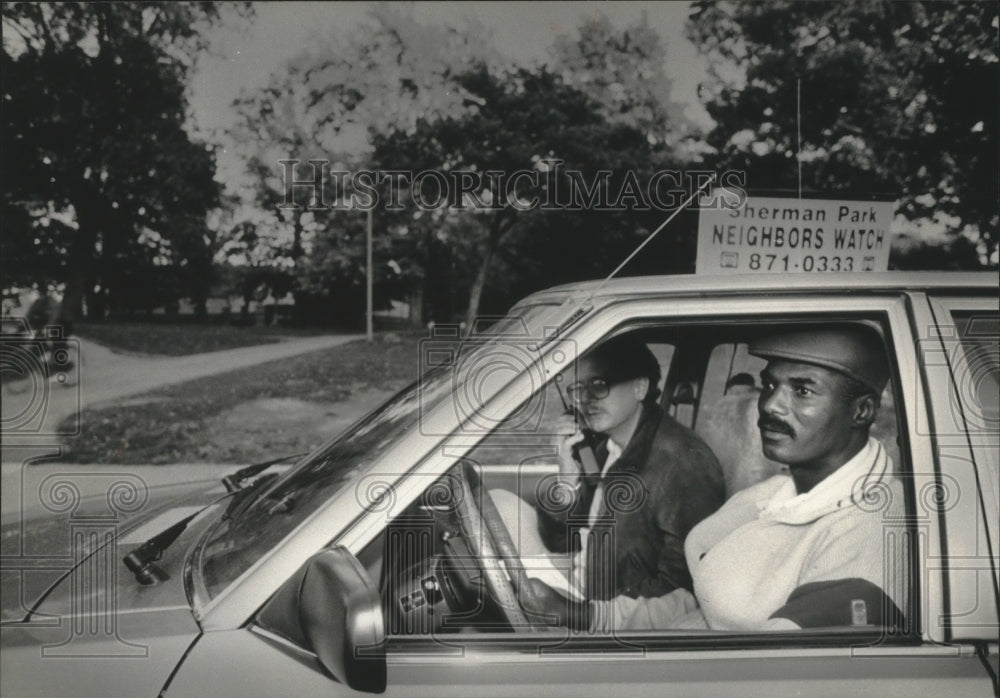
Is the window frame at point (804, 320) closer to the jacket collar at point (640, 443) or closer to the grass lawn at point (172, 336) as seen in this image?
the jacket collar at point (640, 443)

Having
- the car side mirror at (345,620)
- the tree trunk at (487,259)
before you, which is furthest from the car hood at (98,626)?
the tree trunk at (487,259)

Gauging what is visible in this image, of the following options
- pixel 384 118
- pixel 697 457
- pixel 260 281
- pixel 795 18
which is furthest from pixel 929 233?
pixel 260 281

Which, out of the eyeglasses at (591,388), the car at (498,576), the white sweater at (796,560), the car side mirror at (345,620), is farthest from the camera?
the eyeglasses at (591,388)

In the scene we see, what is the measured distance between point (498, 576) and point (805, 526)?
2.19 feet

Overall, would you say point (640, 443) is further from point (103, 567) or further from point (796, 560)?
point (103, 567)

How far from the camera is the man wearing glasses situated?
6.00 feet

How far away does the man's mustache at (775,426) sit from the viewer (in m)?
1.71

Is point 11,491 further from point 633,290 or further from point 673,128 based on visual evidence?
point 633,290

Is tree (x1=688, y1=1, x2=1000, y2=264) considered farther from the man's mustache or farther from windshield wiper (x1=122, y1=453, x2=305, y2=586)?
windshield wiper (x1=122, y1=453, x2=305, y2=586)

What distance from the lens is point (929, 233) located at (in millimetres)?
4316

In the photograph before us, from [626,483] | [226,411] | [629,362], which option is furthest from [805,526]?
[226,411]

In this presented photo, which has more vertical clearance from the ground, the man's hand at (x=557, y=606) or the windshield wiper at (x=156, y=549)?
the windshield wiper at (x=156, y=549)

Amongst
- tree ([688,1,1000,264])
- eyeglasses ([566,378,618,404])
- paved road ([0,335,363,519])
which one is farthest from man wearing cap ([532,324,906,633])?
paved road ([0,335,363,519])

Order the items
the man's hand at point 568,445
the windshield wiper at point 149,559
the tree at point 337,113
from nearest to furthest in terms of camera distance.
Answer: the windshield wiper at point 149,559 < the man's hand at point 568,445 < the tree at point 337,113
